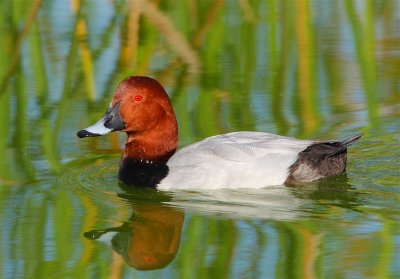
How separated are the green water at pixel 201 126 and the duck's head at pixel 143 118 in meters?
0.33

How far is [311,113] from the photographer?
9109 millimetres

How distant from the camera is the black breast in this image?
7.77m

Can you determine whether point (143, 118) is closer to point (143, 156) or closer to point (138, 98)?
point (138, 98)

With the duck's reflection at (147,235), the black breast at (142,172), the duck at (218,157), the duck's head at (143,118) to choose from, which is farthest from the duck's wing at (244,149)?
the duck's reflection at (147,235)

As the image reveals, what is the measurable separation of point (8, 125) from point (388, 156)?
117 inches

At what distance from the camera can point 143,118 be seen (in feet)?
26.1

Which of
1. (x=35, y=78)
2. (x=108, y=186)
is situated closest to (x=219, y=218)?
(x=108, y=186)

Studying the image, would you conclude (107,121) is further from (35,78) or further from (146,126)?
(35,78)

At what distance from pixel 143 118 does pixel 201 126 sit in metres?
1.03

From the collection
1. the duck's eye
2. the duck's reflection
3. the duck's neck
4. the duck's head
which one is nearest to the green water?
the duck's reflection

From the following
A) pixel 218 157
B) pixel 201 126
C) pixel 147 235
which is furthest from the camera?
pixel 201 126

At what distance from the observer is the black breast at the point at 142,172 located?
777cm

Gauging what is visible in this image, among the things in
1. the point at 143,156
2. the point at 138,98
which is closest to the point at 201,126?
the point at 143,156

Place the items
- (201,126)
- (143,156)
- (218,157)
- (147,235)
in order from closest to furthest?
(147,235)
(218,157)
(143,156)
(201,126)
